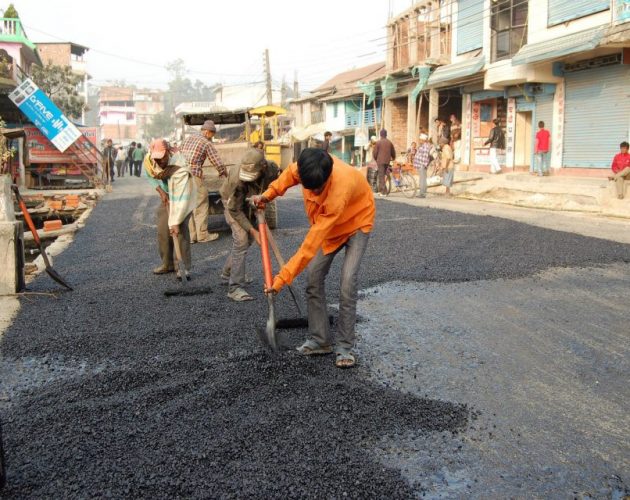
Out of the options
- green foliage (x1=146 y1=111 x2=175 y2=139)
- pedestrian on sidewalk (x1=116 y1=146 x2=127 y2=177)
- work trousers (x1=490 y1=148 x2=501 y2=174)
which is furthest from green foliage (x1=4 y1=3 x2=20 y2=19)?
green foliage (x1=146 y1=111 x2=175 y2=139)

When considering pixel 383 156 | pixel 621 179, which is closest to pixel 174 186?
pixel 621 179

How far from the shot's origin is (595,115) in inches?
685

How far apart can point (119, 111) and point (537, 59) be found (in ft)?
240

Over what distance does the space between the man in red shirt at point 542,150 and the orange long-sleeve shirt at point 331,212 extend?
15.6 meters

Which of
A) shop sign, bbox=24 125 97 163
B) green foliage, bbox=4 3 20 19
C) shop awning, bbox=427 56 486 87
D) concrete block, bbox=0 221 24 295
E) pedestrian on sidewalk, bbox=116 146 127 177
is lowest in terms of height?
pedestrian on sidewalk, bbox=116 146 127 177

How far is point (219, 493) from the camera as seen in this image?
2812mm

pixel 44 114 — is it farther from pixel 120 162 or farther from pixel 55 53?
pixel 55 53

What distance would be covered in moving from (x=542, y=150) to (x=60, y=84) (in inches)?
963

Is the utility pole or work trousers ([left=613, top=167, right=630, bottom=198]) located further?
the utility pole

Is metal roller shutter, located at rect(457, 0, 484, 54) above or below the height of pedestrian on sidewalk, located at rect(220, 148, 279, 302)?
above

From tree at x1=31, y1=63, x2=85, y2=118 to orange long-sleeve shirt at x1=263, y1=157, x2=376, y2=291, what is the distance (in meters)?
30.4

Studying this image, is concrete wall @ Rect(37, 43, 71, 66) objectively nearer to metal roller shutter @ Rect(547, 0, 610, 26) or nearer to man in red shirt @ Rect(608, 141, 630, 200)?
metal roller shutter @ Rect(547, 0, 610, 26)

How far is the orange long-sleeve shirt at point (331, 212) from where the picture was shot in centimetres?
408

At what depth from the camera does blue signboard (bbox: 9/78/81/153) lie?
68.8 ft
